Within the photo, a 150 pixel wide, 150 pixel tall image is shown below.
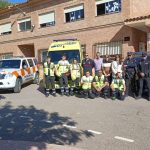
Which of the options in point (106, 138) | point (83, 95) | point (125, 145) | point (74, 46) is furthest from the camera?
point (74, 46)

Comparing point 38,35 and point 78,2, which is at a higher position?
point 78,2

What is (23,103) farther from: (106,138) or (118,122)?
(106,138)

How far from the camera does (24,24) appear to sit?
28.3 m

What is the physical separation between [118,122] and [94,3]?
592 inches

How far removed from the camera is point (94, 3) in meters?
22.0

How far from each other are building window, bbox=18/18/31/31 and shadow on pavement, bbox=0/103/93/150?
18279 millimetres

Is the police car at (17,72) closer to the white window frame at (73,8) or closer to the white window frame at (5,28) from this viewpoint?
the white window frame at (73,8)

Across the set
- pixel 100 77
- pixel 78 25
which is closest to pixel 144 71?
pixel 100 77

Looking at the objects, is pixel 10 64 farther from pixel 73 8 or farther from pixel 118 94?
pixel 73 8

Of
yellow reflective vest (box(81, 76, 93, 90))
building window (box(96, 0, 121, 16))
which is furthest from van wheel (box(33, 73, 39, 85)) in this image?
building window (box(96, 0, 121, 16))

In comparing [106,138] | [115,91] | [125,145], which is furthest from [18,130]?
[115,91]

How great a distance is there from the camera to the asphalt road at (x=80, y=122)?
668 centimetres

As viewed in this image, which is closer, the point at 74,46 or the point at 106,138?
the point at 106,138

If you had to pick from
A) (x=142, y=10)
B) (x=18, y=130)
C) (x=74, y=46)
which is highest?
(x=142, y=10)
